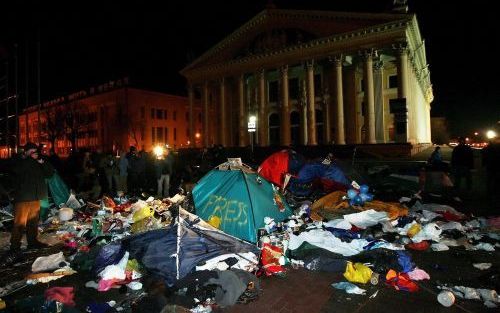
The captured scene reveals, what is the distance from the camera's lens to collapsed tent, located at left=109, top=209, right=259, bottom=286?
15.8ft

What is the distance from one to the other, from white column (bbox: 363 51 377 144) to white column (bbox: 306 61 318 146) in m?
5.57

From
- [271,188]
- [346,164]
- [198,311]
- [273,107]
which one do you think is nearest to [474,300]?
[198,311]

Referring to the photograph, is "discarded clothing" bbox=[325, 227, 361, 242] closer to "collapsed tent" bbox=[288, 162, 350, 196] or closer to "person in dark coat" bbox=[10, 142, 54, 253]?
"collapsed tent" bbox=[288, 162, 350, 196]

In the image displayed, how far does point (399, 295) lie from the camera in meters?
4.56

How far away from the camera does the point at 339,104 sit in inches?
1277

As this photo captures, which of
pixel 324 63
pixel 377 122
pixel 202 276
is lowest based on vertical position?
pixel 202 276

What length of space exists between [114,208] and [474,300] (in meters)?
8.75

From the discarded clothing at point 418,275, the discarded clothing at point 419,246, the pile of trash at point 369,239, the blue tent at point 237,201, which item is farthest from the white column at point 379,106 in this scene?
the discarded clothing at point 418,275

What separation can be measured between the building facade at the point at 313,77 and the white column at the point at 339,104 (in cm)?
10

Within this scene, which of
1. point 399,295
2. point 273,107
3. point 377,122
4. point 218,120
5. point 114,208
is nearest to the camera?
point 399,295

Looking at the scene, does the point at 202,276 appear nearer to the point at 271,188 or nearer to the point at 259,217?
the point at 259,217

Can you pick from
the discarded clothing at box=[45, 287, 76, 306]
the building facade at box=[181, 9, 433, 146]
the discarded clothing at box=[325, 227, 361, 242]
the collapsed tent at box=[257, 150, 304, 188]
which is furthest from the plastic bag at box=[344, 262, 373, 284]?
the building facade at box=[181, 9, 433, 146]

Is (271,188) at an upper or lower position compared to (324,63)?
lower

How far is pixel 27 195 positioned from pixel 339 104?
29.5 m
